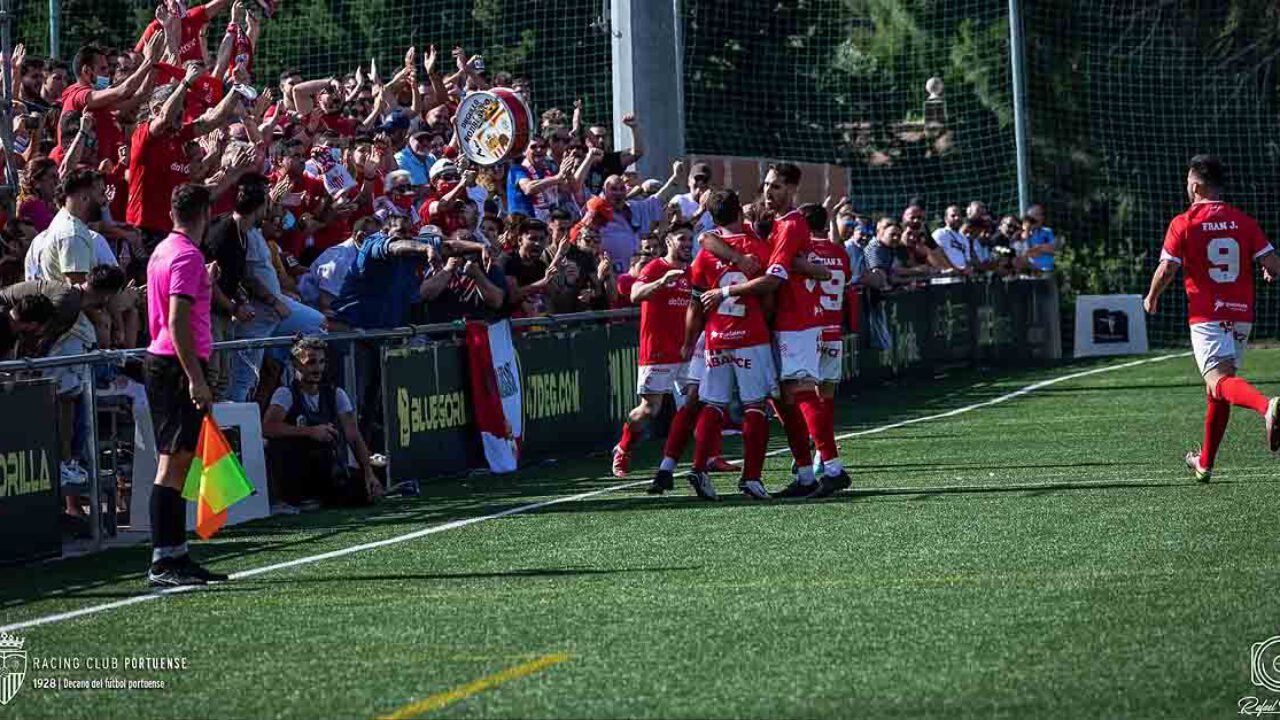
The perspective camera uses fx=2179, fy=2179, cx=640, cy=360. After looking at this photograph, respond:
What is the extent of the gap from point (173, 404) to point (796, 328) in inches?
188

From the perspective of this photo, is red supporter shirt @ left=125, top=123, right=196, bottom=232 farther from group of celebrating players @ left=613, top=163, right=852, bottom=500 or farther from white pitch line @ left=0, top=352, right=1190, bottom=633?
group of celebrating players @ left=613, top=163, right=852, bottom=500

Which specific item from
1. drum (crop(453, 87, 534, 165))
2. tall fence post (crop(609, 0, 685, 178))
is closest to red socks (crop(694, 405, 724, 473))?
drum (crop(453, 87, 534, 165))

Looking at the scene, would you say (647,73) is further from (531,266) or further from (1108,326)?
(1108,326)

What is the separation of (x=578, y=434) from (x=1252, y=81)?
23.7 m

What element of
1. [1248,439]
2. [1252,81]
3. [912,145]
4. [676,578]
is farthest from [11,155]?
[1252,81]

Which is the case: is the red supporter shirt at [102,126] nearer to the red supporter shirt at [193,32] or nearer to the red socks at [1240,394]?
the red supporter shirt at [193,32]

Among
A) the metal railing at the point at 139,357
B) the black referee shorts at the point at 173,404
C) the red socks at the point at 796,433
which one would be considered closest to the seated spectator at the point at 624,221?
the metal railing at the point at 139,357

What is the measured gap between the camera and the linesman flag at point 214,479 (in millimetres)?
10648

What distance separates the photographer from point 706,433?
46.4ft

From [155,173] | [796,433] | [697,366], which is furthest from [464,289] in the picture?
[796,433]

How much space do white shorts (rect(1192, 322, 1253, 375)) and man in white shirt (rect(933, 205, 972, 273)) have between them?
49.7ft

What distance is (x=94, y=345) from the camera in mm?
13281

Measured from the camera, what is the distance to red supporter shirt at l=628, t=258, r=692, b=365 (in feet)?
54.3

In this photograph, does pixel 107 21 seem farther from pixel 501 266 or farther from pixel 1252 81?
pixel 1252 81
